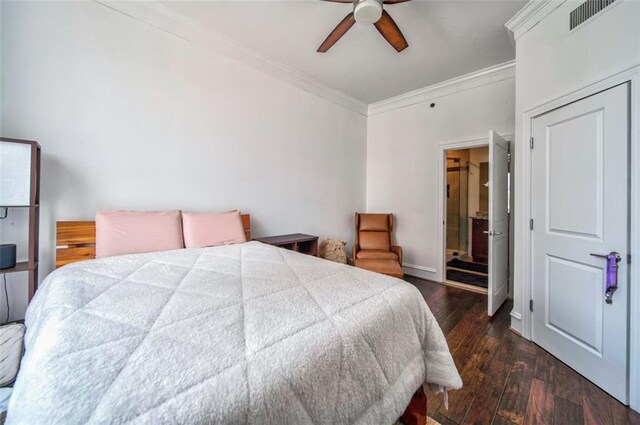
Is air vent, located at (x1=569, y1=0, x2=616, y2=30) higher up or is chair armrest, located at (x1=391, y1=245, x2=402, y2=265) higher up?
air vent, located at (x1=569, y1=0, x2=616, y2=30)

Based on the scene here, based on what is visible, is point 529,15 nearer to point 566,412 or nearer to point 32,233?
point 566,412

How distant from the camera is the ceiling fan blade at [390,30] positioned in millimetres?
1951

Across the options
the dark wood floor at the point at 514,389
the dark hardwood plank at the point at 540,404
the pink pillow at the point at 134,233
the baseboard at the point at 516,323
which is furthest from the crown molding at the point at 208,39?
the dark hardwood plank at the point at 540,404

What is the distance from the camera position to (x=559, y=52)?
202 centimetres

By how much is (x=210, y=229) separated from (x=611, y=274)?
2.97 m

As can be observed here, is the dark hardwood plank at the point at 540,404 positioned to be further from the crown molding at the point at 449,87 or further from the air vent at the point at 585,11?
the crown molding at the point at 449,87

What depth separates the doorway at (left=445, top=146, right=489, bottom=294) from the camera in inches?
203

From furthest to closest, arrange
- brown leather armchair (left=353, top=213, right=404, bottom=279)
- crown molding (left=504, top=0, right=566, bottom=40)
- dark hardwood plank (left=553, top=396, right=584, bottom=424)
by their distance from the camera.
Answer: brown leather armchair (left=353, top=213, right=404, bottom=279), crown molding (left=504, top=0, right=566, bottom=40), dark hardwood plank (left=553, top=396, right=584, bottom=424)

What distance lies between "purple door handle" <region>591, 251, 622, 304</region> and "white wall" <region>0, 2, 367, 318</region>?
2969 mm

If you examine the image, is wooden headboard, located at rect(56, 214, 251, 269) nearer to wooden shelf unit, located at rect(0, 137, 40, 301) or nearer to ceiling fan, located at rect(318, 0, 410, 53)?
wooden shelf unit, located at rect(0, 137, 40, 301)

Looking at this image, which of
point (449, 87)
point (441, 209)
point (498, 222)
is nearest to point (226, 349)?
point (498, 222)

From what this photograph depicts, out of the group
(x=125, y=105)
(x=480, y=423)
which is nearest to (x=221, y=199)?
(x=125, y=105)

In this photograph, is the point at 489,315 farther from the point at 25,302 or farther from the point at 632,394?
the point at 25,302

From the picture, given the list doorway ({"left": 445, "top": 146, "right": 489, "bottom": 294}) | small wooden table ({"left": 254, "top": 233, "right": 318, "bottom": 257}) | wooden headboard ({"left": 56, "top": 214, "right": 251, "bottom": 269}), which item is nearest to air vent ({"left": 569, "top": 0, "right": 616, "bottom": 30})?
small wooden table ({"left": 254, "top": 233, "right": 318, "bottom": 257})
